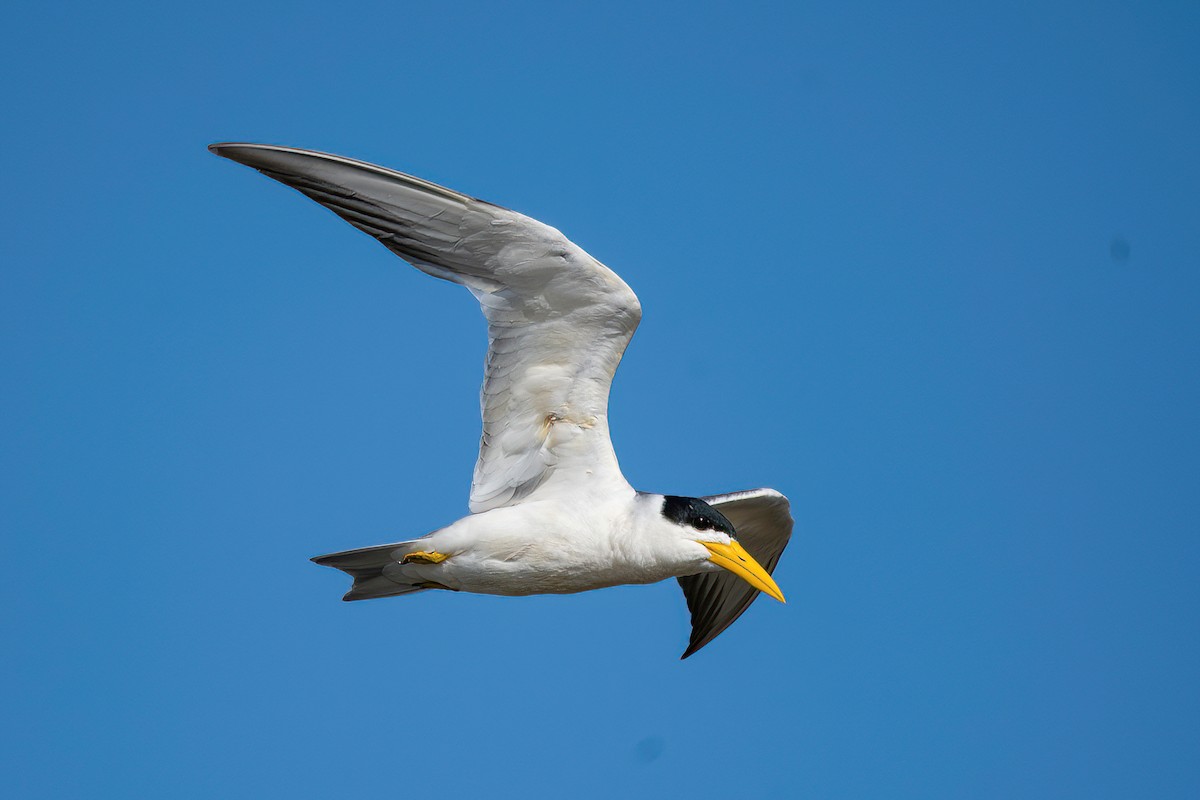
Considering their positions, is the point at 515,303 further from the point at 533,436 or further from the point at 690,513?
the point at 690,513

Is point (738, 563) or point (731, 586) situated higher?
point (731, 586)

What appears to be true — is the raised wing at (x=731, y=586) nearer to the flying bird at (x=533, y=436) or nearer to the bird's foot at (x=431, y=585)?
the flying bird at (x=533, y=436)

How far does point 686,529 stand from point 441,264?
2.19m

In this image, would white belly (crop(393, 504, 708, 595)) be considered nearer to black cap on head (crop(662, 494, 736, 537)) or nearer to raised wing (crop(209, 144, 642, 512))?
black cap on head (crop(662, 494, 736, 537))

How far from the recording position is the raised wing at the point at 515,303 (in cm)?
732

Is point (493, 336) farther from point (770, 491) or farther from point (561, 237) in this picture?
point (770, 491)

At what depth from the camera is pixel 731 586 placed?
421 inches

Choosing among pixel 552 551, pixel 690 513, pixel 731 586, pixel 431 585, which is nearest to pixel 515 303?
pixel 552 551

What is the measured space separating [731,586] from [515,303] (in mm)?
3802

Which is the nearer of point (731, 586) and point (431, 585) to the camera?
point (431, 585)

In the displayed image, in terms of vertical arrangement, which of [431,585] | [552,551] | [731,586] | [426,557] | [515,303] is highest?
Result: [515,303]

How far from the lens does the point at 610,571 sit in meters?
8.20

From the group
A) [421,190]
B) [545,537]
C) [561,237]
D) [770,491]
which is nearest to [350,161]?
[421,190]

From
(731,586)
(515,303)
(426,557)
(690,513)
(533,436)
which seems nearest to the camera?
(515,303)
